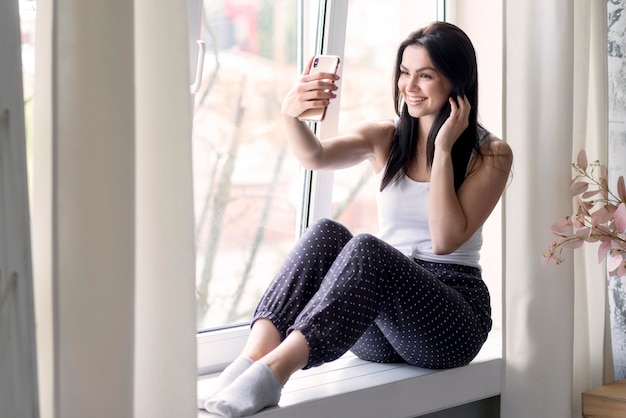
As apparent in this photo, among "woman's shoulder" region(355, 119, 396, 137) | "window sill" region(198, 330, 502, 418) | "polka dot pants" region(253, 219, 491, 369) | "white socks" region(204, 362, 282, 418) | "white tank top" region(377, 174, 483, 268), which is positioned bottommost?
"window sill" region(198, 330, 502, 418)

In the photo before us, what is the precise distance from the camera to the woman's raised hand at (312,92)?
80.4 inches

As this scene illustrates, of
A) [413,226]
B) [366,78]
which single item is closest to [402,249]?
[413,226]

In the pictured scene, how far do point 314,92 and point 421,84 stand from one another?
0.32 m

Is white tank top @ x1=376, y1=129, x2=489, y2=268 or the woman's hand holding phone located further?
white tank top @ x1=376, y1=129, x2=489, y2=268

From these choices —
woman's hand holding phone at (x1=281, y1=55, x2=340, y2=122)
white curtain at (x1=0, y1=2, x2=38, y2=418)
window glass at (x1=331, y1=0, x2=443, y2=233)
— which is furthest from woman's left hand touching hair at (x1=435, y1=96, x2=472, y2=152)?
white curtain at (x1=0, y1=2, x2=38, y2=418)

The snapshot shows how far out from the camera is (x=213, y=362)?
83.0 inches

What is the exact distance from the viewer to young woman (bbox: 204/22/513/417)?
176 cm

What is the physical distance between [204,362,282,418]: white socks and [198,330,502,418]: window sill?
0.03 meters

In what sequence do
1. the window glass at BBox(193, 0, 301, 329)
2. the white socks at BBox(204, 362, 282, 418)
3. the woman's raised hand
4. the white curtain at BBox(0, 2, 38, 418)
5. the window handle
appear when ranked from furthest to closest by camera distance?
the window glass at BBox(193, 0, 301, 329) → the woman's raised hand → the window handle → the white socks at BBox(204, 362, 282, 418) → the white curtain at BBox(0, 2, 38, 418)

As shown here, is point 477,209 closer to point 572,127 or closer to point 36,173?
point 572,127

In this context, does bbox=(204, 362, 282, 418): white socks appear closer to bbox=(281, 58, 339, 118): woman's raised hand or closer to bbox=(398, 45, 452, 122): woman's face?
bbox=(281, 58, 339, 118): woman's raised hand

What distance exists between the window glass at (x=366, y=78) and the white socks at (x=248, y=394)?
0.96m

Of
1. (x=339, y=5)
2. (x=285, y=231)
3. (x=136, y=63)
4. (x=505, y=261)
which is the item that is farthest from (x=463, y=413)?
(x=136, y=63)

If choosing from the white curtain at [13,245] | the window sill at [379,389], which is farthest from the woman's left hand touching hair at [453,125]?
the white curtain at [13,245]
